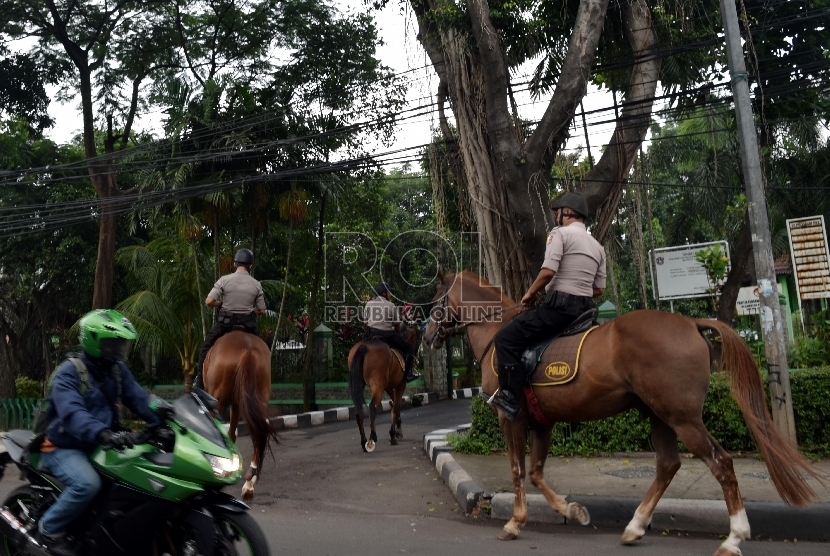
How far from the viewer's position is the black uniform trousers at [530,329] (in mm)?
6027

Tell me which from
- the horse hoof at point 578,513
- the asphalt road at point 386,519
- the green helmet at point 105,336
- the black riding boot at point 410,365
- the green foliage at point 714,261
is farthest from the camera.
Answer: the black riding boot at point 410,365

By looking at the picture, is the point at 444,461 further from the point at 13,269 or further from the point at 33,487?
the point at 13,269

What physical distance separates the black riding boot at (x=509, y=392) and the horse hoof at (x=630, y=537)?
1192 mm

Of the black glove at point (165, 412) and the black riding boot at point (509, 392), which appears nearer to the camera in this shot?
the black glove at point (165, 412)

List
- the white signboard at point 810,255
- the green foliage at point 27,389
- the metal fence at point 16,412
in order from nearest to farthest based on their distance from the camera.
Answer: the white signboard at point 810,255
the metal fence at point 16,412
the green foliage at point 27,389

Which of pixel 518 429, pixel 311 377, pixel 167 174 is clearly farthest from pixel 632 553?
pixel 311 377

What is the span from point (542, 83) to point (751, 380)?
7.49 metres

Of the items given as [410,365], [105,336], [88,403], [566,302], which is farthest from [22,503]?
[410,365]

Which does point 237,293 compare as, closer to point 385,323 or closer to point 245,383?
point 245,383

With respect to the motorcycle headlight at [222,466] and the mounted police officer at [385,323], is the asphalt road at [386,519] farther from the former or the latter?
the motorcycle headlight at [222,466]

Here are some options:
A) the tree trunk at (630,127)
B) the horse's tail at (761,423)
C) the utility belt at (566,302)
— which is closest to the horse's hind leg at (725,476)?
the horse's tail at (761,423)

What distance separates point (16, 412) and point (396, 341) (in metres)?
9.51

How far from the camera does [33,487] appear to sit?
175 inches

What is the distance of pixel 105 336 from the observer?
424 cm
